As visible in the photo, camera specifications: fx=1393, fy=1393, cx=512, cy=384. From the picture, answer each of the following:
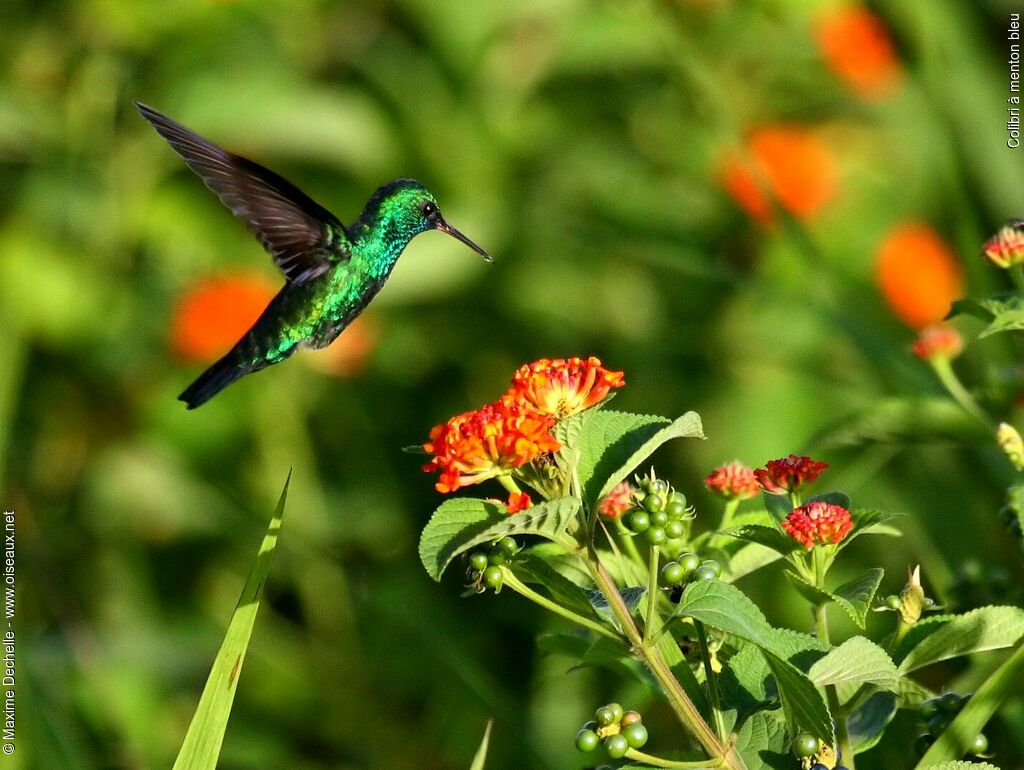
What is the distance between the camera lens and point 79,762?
5.68 ft

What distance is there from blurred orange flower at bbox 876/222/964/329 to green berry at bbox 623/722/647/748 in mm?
2255

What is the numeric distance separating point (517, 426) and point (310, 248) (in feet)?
3.00

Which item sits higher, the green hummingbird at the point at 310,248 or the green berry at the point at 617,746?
the green hummingbird at the point at 310,248

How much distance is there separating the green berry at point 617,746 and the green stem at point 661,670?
0.15 ft

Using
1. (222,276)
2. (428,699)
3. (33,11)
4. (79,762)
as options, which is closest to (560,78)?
(222,276)

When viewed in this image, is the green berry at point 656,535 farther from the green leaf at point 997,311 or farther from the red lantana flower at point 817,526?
the green leaf at point 997,311

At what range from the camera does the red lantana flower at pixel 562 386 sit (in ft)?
3.59

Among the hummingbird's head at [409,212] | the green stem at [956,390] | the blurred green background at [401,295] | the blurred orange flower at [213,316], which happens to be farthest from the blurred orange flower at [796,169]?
the green stem at [956,390]

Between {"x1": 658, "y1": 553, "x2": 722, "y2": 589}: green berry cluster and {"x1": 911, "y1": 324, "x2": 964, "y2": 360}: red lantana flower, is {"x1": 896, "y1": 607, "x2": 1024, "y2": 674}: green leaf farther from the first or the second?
{"x1": 911, "y1": 324, "x2": 964, "y2": 360}: red lantana flower

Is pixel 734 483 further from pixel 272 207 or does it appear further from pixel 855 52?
pixel 855 52

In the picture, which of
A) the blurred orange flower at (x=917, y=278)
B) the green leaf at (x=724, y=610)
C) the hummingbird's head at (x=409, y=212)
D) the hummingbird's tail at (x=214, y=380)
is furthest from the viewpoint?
the blurred orange flower at (x=917, y=278)

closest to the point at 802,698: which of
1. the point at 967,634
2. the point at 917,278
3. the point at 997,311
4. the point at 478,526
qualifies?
the point at 967,634

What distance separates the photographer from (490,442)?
1.04 metres

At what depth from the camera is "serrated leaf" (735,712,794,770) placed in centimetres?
110
